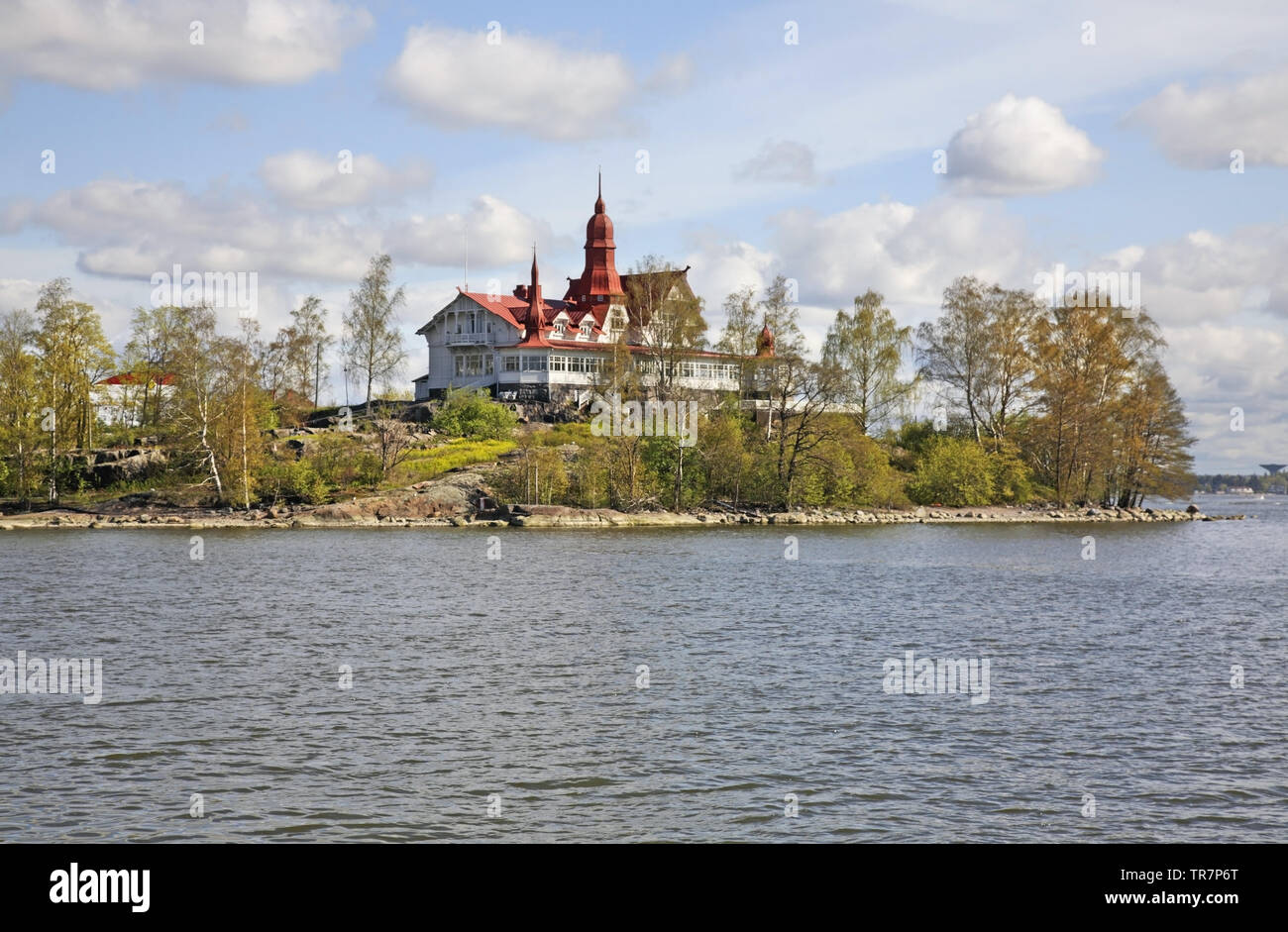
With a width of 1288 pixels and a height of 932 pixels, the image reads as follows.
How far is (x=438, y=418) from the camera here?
81.9 meters

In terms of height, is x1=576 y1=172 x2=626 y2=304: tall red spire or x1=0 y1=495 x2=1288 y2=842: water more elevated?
x1=576 y1=172 x2=626 y2=304: tall red spire

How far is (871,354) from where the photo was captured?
8931 centimetres

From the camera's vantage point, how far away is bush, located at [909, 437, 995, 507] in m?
81.5

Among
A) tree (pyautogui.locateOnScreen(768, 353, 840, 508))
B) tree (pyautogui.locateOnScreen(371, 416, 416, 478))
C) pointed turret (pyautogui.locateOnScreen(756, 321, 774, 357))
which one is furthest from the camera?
pointed turret (pyautogui.locateOnScreen(756, 321, 774, 357))

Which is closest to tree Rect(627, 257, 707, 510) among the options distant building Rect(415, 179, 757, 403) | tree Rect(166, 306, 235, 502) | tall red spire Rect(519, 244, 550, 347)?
distant building Rect(415, 179, 757, 403)

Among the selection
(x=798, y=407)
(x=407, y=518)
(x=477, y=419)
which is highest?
(x=798, y=407)

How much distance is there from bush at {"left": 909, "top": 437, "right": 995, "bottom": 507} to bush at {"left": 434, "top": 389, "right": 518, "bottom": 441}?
95.4ft

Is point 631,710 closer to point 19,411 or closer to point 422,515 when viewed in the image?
point 422,515

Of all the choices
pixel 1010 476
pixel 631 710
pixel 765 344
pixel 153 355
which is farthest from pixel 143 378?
pixel 631 710

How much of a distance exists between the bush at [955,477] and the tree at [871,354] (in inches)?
296

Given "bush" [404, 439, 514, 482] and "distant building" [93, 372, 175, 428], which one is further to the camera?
"distant building" [93, 372, 175, 428]

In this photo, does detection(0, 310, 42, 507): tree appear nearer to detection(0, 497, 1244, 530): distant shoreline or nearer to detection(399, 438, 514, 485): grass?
detection(0, 497, 1244, 530): distant shoreline

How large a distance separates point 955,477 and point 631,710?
65.1m

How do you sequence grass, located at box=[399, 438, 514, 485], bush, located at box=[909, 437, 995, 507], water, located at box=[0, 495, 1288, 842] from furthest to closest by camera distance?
bush, located at box=[909, 437, 995, 507], grass, located at box=[399, 438, 514, 485], water, located at box=[0, 495, 1288, 842]
